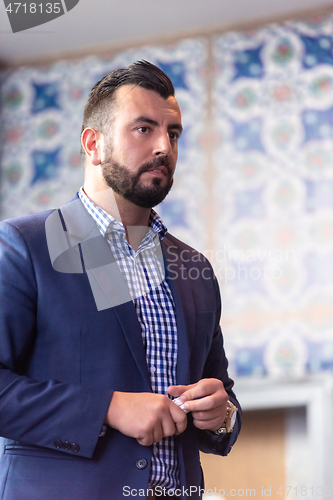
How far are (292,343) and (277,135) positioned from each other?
1.19 m

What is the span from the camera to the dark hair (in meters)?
1.39

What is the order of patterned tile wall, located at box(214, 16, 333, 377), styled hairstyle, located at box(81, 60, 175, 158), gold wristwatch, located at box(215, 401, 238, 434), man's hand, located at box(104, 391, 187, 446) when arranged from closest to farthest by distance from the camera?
man's hand, located at box(104, 391, 187, 446) < gold wristwatch, located at box(215, 401, 238, 434) < styled hairstyle, located at box(81, 60, 175, 158) < patterned tile wall, located at box(214, 16, 333, 377)

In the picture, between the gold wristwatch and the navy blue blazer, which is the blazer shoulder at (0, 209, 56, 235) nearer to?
the navy blue blazer

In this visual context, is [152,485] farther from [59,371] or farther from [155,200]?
[155,200]

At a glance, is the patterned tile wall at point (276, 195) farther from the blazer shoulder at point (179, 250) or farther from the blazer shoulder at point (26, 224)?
the blazer shoulder at point (26, 224)

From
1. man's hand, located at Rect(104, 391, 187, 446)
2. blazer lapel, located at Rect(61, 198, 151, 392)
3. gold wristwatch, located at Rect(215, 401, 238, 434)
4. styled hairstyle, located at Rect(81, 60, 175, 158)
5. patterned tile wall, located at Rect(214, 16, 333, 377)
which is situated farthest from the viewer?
patterned tile wall, located at Rect(214, 16, 333, 377)

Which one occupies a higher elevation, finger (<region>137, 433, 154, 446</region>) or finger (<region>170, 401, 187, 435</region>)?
finger (<region>170, 401, 187, 435</region>)

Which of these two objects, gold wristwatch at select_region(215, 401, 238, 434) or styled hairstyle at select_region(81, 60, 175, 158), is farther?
styled hairstyle at select_region(81, 60, 175, 158)

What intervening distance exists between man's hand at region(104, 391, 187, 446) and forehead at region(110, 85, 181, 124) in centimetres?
70

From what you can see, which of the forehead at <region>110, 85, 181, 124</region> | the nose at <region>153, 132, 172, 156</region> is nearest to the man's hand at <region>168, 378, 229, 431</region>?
the nose at <region>153, 132, 172, 156</region>

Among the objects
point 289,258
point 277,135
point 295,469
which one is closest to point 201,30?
point 277,135

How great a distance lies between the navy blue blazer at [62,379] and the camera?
1034 millimetres

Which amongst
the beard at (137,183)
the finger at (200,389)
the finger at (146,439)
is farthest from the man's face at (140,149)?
the finger at (146,439)

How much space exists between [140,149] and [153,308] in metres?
0.40
